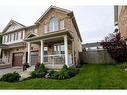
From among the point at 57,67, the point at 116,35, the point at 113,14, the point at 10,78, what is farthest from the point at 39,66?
the point at 113,14

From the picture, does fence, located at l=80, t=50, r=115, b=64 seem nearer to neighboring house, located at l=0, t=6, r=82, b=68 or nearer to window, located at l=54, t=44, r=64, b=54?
neighboring house, located at l=0, t=6, r=82, b=68

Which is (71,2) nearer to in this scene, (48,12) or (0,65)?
(48,12)

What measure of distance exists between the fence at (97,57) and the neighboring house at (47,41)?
1753 millimetres

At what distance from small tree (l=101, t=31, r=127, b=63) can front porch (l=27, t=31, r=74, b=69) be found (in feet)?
15.4

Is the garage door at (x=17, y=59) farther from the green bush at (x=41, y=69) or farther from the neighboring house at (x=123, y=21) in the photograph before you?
the neighboring house at (x=123, y=21)

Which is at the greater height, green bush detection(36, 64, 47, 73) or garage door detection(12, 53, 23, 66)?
garage door detection(12, 53, 23, 66)

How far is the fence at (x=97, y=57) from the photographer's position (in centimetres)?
1641

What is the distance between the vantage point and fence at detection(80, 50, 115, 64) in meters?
16.4

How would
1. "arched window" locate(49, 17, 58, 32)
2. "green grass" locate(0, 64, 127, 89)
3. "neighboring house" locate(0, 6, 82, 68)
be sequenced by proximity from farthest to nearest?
"arched window" locate(49, 17, 58, 32)
"neighboring house" locate(0, 6, 82, 68)
"green grass" locate(0, 64, 127, 89)

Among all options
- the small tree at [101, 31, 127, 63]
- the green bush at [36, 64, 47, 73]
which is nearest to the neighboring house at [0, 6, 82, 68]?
the green bush at [36, 64, 47, 73]

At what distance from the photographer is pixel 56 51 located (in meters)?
14.9

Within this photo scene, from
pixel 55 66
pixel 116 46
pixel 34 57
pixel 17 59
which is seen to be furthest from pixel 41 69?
pixel 17 59

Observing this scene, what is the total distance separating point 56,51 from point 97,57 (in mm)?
6319

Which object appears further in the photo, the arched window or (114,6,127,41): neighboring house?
the arched window
